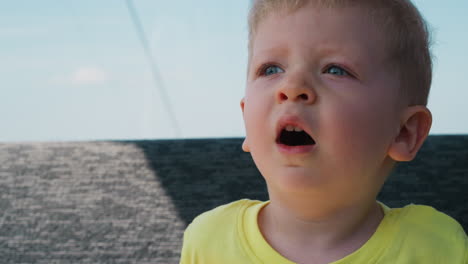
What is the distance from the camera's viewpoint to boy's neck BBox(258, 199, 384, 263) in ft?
2.44

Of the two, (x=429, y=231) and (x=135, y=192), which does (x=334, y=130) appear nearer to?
(x=429, y=231)

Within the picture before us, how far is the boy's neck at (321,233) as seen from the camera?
0.74m

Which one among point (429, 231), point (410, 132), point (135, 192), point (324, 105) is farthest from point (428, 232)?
point (135, 192)

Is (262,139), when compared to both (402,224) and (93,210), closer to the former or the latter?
(402,224)

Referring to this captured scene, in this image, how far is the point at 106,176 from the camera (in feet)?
4.91

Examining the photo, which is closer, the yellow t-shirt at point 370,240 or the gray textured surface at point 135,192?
the yellow t-shirt at point 370,240

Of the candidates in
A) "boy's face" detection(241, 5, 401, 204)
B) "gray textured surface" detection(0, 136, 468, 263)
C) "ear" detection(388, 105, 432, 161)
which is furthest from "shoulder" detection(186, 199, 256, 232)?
"gray textured surface" detection(0, 136, 468, 263)

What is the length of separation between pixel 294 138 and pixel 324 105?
0.19ft

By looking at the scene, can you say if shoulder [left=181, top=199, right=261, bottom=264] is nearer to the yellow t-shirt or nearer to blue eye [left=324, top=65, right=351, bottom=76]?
the yellow t-shirt

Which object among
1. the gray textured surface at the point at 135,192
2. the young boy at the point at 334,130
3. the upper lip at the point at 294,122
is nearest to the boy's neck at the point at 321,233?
the young boy at the point at 334,130

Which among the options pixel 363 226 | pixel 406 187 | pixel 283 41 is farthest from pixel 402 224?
pixel 406 187

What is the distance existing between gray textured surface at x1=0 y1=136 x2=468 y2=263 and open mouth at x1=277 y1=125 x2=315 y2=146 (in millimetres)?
734

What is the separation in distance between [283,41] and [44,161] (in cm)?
99

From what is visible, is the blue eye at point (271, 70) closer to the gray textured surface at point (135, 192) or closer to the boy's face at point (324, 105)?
the boy's face at point (324, 105)
